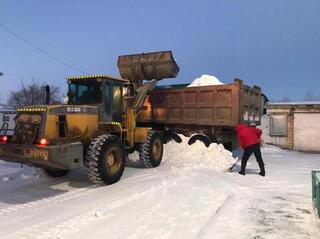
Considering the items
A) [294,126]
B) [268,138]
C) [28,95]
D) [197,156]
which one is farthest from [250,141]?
[28,95]

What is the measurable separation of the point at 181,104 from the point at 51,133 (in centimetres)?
686

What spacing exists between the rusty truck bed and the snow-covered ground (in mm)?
2441

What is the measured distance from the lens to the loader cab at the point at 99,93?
10.7 meters

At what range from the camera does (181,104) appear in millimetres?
15297

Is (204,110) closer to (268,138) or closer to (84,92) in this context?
(84,92)

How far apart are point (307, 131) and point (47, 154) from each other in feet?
62.0

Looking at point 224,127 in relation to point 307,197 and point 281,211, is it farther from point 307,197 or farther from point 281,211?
point 281,211

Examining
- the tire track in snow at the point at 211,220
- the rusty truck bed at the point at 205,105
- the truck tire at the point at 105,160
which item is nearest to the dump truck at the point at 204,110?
the rusty truck bed at the point at 205,105

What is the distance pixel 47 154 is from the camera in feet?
28.0

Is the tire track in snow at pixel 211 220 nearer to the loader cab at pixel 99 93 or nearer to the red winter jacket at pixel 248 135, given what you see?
the red winter jacket at pixel 248 135

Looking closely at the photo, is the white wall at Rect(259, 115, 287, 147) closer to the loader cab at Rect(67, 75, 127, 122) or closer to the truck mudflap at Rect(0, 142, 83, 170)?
the loader cab at Rect(67, 75, 127, 122)

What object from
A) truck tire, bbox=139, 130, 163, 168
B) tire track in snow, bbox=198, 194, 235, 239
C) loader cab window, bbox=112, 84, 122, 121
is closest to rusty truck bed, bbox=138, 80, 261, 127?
truck tire, bbox=139, 130, 163, 168

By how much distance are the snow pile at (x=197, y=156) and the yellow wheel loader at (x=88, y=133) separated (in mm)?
1033

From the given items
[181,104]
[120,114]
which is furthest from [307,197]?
[181,104]
